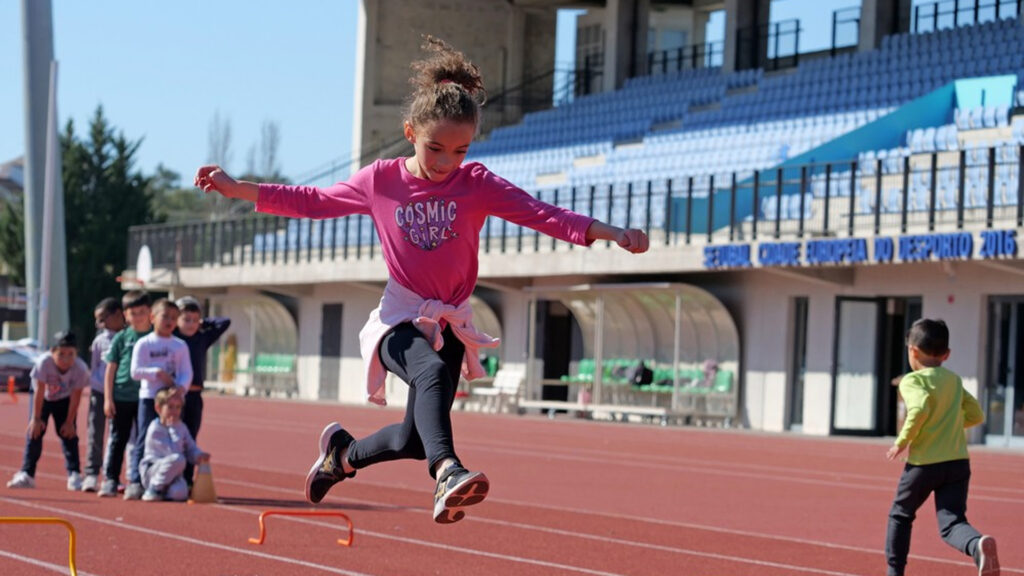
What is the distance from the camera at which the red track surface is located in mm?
10578

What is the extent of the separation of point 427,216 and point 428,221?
0.02 meters

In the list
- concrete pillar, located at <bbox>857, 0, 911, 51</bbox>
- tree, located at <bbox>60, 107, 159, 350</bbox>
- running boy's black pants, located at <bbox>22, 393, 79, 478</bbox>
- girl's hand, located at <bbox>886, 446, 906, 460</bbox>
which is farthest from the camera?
tree, located at <bbox>60, 107, 159, 350</bbox>

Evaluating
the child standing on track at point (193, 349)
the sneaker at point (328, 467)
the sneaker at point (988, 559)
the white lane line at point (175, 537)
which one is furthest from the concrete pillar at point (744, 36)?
the sneaker at point (328, 467)

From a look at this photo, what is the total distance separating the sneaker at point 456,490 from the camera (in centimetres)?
594

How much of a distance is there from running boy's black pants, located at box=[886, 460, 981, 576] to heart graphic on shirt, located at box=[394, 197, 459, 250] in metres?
3.73

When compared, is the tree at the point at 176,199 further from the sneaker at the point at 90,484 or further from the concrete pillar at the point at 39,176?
the sneaker at the point at 90,484

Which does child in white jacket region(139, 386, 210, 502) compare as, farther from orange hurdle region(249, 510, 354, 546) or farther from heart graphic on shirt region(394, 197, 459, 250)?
heart graphic on shirt region(394, 197, 459, 250)

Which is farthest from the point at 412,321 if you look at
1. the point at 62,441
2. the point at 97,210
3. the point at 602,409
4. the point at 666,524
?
the point at 97,210

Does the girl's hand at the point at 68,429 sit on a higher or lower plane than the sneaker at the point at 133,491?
higher

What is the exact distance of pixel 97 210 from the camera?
71.8m

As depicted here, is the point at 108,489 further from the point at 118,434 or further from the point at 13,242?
the point at 13,242

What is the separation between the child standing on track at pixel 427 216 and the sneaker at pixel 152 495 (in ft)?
26.1

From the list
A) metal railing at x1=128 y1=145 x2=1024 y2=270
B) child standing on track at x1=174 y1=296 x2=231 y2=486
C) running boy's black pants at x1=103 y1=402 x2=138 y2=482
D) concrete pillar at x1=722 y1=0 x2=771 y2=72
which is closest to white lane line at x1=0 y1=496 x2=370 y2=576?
running boy's black pants at x1=103 y1=402 x2=138 y2=482

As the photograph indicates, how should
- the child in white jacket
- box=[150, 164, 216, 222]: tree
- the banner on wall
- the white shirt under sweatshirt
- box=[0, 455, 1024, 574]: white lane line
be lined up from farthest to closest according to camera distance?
box=[150, 164, 216, 222]: tree < the banner on wall < the child in white jacket < the white shirt under sweatshirt < box=[0, 455, 1024, 574]: white lane line
